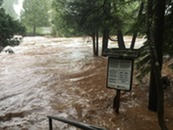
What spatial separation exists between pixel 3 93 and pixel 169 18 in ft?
22.0

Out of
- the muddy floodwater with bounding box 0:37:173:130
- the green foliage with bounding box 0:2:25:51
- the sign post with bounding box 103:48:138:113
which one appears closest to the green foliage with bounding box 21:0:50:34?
the muddy floodwater with bounding box 0:37:173:130

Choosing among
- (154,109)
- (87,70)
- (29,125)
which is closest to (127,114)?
(154,109)

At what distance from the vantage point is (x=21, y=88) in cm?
1061

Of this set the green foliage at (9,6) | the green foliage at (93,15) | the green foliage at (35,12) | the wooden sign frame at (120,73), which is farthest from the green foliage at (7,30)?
the green foliage at (9,6)

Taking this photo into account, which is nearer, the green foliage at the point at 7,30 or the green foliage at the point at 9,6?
the green foliage at the point at 7,30

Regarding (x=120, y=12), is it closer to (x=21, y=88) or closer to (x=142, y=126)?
(x=21, y=88)

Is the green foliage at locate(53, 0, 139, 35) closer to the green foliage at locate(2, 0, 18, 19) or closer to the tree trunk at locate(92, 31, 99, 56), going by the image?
the tree trunk at locate(92, 31, 99, 56)

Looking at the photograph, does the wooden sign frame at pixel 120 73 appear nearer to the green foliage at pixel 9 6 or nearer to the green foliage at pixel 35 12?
the green foliage at pixel 35 12

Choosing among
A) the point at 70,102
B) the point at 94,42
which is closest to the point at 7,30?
the point at 70,102

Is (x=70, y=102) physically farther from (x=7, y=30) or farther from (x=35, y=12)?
(x=35, y=12)

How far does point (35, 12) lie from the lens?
49.0 m

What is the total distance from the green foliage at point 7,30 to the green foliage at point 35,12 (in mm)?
42985

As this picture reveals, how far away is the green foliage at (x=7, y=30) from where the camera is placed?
6789 millimetres

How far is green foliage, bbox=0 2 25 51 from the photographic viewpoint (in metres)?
6.79
